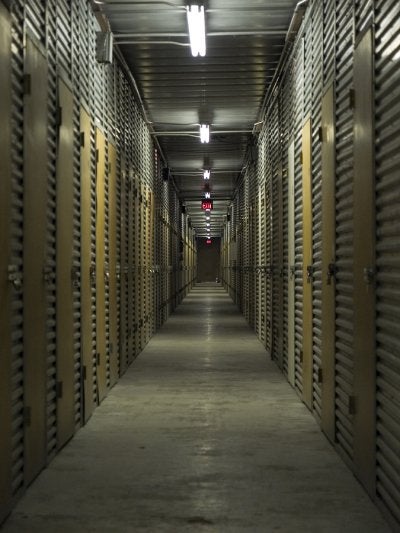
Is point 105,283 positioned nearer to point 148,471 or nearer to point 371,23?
point 148,471

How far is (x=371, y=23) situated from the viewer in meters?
3.66

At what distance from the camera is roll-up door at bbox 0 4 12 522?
329 centimetres

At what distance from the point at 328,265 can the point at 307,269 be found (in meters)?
1.03

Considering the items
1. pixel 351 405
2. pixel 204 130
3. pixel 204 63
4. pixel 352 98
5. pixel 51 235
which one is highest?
pixel 204 63

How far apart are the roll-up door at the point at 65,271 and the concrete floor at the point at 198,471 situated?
259 millimetres

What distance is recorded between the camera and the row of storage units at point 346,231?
3309mm

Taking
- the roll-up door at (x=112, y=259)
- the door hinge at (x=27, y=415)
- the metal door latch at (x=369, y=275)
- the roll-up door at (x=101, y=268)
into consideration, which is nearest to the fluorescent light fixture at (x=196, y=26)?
the roll-up door at (x=101, y=268)

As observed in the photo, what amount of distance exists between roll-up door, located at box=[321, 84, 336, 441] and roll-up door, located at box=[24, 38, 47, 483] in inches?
78.8

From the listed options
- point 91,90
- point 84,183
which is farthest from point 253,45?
point 84,183

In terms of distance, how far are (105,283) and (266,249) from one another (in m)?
4.02

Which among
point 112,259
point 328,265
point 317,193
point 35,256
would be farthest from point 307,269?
point 35,256

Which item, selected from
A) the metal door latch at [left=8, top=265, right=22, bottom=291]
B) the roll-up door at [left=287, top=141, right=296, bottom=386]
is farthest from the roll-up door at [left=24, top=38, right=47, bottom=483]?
the roll-up door at [left=287, top=141, right=296, bottom=386]

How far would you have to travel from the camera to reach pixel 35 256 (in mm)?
4012

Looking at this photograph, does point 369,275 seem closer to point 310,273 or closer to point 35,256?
point 35,256
